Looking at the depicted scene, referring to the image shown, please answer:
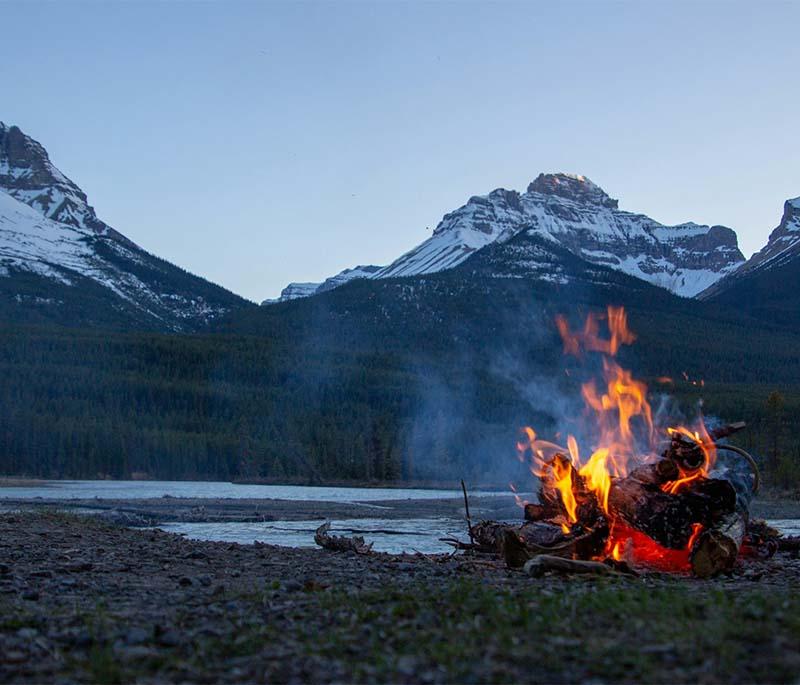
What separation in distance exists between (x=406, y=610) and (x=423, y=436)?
130886mm

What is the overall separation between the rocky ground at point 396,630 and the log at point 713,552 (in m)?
1.20

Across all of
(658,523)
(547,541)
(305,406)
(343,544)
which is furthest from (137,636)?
(305,406)

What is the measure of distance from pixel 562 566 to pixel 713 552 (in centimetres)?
317

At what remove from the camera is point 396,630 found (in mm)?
9031

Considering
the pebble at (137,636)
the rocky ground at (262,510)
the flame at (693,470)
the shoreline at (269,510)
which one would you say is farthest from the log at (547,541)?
the shoreline at (269,510)

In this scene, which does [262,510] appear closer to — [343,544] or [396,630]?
[343,544]

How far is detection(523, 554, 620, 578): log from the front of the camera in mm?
14008

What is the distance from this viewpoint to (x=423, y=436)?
14038 centimetres

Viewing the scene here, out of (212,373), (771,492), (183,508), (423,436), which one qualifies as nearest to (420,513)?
(183,508)

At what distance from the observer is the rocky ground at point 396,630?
7.57 meters

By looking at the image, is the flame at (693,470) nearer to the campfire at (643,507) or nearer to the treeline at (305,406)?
the campfire at (643,507)

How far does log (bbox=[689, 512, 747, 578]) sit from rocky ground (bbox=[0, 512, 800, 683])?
1.20 m

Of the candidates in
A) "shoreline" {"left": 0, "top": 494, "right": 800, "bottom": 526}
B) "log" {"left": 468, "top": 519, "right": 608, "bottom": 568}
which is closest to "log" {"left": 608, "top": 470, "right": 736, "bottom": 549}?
"log" {"left": 468, "top": 519, "right": 608, "bottom": 568}

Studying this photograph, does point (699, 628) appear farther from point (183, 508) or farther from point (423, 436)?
point (423, 436)
